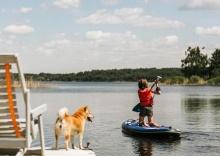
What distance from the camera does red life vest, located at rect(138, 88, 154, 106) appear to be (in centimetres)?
1603

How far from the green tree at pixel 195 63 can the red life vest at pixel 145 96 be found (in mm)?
118266

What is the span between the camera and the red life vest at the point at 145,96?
16.0 m

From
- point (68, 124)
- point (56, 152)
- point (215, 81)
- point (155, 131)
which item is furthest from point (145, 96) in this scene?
point (215, 81)

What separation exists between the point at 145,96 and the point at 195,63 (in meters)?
120

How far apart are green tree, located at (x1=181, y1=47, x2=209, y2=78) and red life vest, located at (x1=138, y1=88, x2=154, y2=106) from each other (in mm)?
118266

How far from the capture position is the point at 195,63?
13350 cm

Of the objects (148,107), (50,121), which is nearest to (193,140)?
(148,107)

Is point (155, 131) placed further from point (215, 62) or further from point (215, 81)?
point (215, 62)

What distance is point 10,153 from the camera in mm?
7910

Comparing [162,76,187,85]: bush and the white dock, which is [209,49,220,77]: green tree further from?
the white dock

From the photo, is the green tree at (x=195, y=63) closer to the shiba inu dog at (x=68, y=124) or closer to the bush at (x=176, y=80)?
the bush at (x=176, y=80)

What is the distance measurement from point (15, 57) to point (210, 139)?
1307 cm

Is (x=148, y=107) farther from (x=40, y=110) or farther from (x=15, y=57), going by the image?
(x=15, y=57)

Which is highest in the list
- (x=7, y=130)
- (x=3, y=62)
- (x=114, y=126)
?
(x=3, y=62)
